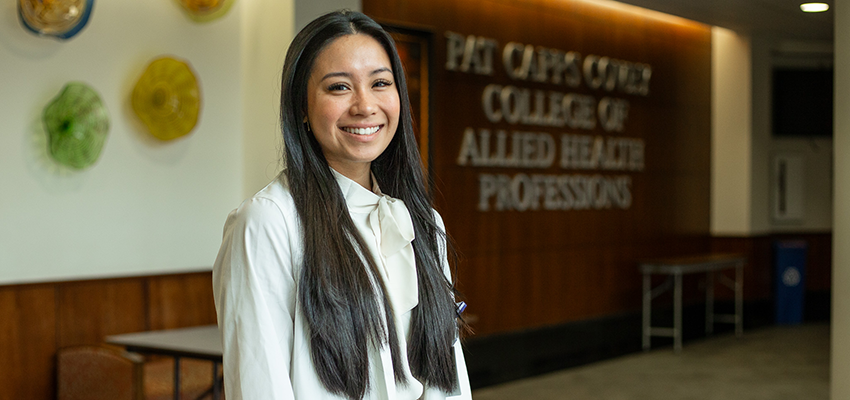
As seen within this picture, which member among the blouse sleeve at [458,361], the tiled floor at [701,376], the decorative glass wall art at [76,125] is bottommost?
the tiled floor at [701,376]

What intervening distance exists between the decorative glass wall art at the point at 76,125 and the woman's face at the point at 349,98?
331 cm

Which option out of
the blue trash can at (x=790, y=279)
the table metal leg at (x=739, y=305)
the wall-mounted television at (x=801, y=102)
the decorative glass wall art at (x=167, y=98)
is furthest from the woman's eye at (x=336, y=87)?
the wall-mounted television at (x=801, y=102)

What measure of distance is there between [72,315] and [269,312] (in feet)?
11.9

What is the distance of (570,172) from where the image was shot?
7758 mm

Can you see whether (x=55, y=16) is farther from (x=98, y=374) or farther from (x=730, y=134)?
(x=730, y=134)

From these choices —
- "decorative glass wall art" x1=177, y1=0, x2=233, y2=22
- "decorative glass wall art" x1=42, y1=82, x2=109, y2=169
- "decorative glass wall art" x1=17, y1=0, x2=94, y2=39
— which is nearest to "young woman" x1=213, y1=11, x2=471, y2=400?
"decorative glass wall art" x1=17, y1=0, x2=94, y2=39

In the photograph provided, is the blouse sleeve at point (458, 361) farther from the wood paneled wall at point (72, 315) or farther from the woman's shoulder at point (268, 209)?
the wood paneled wall at point (72, 315)

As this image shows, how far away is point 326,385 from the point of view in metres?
1.50

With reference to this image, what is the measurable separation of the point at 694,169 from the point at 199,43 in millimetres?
5928

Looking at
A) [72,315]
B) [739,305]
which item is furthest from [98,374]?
[739,305]

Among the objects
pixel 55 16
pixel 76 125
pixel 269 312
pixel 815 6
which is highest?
pixel 815 6

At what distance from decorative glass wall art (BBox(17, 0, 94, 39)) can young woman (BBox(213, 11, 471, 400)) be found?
3.09 metres

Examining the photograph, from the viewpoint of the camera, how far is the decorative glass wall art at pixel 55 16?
4188 mm

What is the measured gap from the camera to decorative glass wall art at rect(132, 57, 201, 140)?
189 inches
